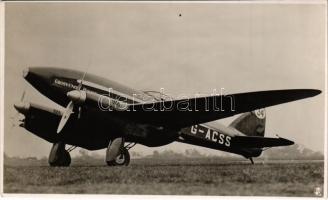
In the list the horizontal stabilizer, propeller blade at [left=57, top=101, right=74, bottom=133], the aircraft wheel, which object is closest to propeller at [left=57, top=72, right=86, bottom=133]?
propeller blade at [left=57, top=101, right=74, bottom=133]

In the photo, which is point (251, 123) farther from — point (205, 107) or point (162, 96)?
point (162, 96)

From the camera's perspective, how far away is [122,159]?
27.0ft

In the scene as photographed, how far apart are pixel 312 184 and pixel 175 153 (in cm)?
221

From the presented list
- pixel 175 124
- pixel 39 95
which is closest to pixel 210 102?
pixel 175 124

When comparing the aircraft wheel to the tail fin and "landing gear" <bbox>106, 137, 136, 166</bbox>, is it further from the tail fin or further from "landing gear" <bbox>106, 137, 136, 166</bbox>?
the tail fin

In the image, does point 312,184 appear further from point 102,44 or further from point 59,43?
point 59,43

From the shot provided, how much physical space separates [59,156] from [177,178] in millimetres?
1995

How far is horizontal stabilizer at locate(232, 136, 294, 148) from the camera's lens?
8047mm

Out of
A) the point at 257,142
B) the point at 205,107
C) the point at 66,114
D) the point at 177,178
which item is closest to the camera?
the point at 177,178

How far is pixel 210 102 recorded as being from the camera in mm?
7973

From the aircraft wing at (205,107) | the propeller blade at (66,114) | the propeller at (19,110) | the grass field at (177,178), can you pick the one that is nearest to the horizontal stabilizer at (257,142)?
the grass field at (177,178)

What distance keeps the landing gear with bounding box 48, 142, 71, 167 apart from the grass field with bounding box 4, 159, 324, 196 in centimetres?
10

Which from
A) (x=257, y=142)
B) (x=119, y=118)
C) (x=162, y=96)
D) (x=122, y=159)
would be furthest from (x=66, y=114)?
(x=257, y=142)

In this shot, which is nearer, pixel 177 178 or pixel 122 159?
pixel 177 178
